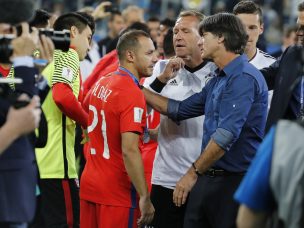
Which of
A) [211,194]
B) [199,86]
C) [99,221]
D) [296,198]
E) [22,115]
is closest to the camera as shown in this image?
[296,198]

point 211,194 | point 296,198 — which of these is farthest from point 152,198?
point 296,198

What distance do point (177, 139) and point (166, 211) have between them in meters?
0.57

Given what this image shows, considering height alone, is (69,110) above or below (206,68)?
below

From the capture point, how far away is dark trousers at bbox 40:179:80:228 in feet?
20.4

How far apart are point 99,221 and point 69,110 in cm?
108

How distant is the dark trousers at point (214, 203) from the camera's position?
4.95 meters

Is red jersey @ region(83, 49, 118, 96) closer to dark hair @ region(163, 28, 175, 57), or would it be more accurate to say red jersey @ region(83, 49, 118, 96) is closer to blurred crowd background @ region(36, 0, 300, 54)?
dark hair @ region(163, 28, 175, 57)

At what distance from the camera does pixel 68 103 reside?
5.99 m

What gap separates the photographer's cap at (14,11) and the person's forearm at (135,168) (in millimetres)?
1450

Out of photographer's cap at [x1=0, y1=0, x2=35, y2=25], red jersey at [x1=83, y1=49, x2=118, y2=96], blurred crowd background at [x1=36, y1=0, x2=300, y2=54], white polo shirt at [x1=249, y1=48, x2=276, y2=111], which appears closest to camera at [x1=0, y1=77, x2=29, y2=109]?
photographer's cap at [x1=0, y1=0, x2=35, y2=25]

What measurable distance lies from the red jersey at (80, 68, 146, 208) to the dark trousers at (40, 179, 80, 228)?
0.75 metres

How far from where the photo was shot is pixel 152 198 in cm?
588

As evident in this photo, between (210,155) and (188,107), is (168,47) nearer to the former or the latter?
(188,107)

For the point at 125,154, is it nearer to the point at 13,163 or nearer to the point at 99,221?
the point at 99,221
